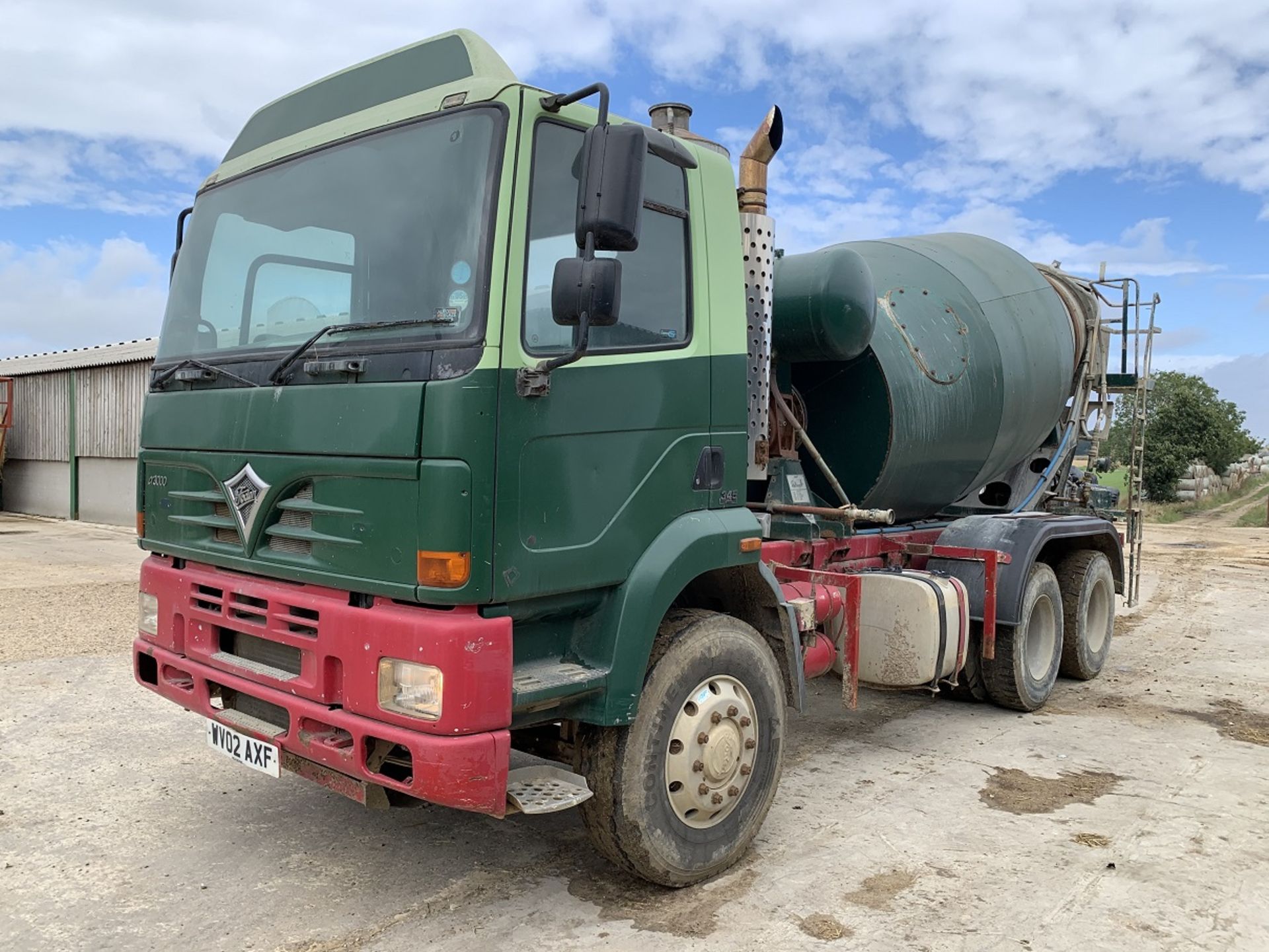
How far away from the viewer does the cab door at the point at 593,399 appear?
315 cm

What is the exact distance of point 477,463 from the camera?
119 inches

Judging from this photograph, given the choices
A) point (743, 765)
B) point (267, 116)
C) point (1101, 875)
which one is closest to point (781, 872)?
point (743, 765)

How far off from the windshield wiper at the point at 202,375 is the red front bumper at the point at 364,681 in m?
0.72

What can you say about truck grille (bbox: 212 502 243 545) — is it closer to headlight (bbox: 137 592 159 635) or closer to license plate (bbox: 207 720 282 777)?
headlight (bbox: 137 592 159 635)

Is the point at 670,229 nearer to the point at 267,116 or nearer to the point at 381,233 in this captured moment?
the point at 381,233

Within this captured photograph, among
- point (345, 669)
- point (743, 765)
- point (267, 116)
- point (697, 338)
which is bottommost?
point (743, 765)

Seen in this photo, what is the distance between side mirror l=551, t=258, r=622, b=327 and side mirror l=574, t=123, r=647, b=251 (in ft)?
0.26

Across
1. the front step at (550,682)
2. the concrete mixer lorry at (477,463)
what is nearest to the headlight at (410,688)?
the concrete mixer lorry at (477,463)

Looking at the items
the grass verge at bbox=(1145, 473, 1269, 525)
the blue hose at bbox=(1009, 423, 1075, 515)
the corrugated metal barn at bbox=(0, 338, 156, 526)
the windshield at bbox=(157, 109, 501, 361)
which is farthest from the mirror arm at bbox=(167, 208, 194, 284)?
the grass verge at bbox=(1145, 473, 1269, 525)

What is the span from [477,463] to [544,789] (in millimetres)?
1146

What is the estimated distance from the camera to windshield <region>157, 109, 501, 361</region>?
3152 millimetres

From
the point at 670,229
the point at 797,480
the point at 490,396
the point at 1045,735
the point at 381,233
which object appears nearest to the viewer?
the point at 490,396

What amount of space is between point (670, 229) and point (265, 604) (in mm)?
1989

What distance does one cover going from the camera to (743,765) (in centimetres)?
390
